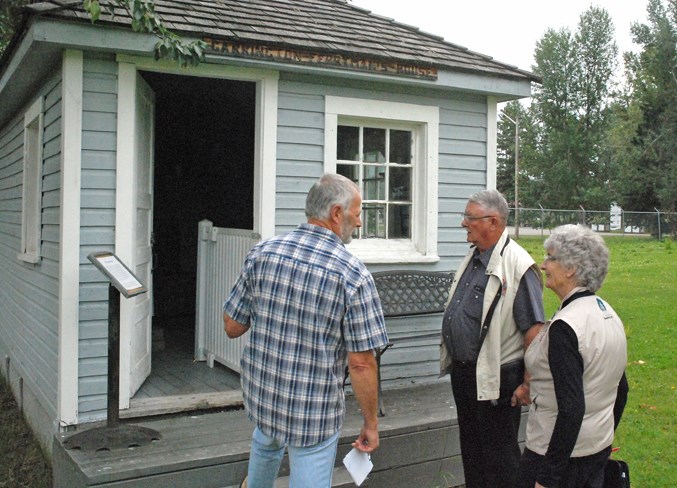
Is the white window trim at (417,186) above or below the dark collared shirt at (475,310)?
above

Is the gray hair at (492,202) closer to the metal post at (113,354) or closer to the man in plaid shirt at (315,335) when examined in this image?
the man in plaid shirt at (315,335)

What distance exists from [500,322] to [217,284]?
344cm

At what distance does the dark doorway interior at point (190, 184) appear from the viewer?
28.8 feet

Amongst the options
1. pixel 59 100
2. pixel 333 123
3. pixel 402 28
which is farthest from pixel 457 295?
pixel 402 28

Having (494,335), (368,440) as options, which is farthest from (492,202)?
(368,440)

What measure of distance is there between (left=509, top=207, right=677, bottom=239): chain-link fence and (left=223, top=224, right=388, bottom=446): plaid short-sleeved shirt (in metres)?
33.4

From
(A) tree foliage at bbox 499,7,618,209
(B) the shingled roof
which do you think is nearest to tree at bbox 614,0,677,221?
(A) tree foliage at bbox 499,7,618,209

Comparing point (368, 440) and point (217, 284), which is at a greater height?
point (217, 284)

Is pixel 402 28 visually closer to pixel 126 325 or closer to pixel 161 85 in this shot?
pixel 161 85

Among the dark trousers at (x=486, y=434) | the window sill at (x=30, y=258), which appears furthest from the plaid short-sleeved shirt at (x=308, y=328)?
the window sill at (x=30, y=258)

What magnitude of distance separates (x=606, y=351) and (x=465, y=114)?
4.00 metres

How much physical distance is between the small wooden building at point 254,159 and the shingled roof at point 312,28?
2 cm

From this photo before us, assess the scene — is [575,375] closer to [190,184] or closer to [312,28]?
[312,28]

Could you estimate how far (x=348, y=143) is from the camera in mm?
6020
